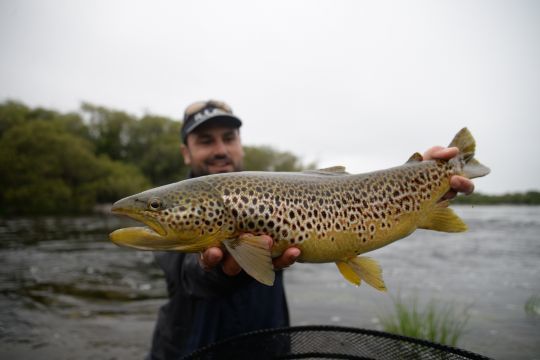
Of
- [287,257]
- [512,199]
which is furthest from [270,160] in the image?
[287,257]

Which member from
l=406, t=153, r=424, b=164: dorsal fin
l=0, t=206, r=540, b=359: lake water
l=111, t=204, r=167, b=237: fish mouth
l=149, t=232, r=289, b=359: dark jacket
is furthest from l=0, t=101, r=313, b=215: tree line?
l=406, t=153, r=424, b=164: dorsal fin

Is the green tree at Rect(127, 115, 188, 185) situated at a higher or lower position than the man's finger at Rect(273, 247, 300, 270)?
higher

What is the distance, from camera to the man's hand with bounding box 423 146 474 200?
251cm

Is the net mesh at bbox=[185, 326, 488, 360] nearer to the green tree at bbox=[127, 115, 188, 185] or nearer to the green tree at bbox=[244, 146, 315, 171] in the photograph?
the green tree at bbox=[127, 115, 188, 185]

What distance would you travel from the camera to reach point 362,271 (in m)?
2.38

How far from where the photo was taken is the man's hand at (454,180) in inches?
99.0

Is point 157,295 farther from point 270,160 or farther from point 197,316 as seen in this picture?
point 270,160

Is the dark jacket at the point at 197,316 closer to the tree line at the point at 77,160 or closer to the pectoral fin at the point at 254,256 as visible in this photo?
the pectoral fin at the point at 254,256

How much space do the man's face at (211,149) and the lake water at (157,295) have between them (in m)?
3.64

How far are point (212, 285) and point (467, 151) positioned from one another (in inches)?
80.7

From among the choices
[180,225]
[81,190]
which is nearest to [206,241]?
[180,225]

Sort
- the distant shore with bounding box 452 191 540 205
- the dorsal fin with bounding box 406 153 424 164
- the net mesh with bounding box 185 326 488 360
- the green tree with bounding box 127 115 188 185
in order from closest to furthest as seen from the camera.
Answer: the net mesh with bounding box 185 326 488 360 → the dorsal fin with bounding box 406 153 424 164 → the distant shore with bounding box 452 191 540 205 → the green tree with bounding box 127 115 188 185

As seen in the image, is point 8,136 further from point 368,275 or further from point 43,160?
point 368,275

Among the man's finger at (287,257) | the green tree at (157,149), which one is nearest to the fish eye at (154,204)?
the man's finger at (287,257)
